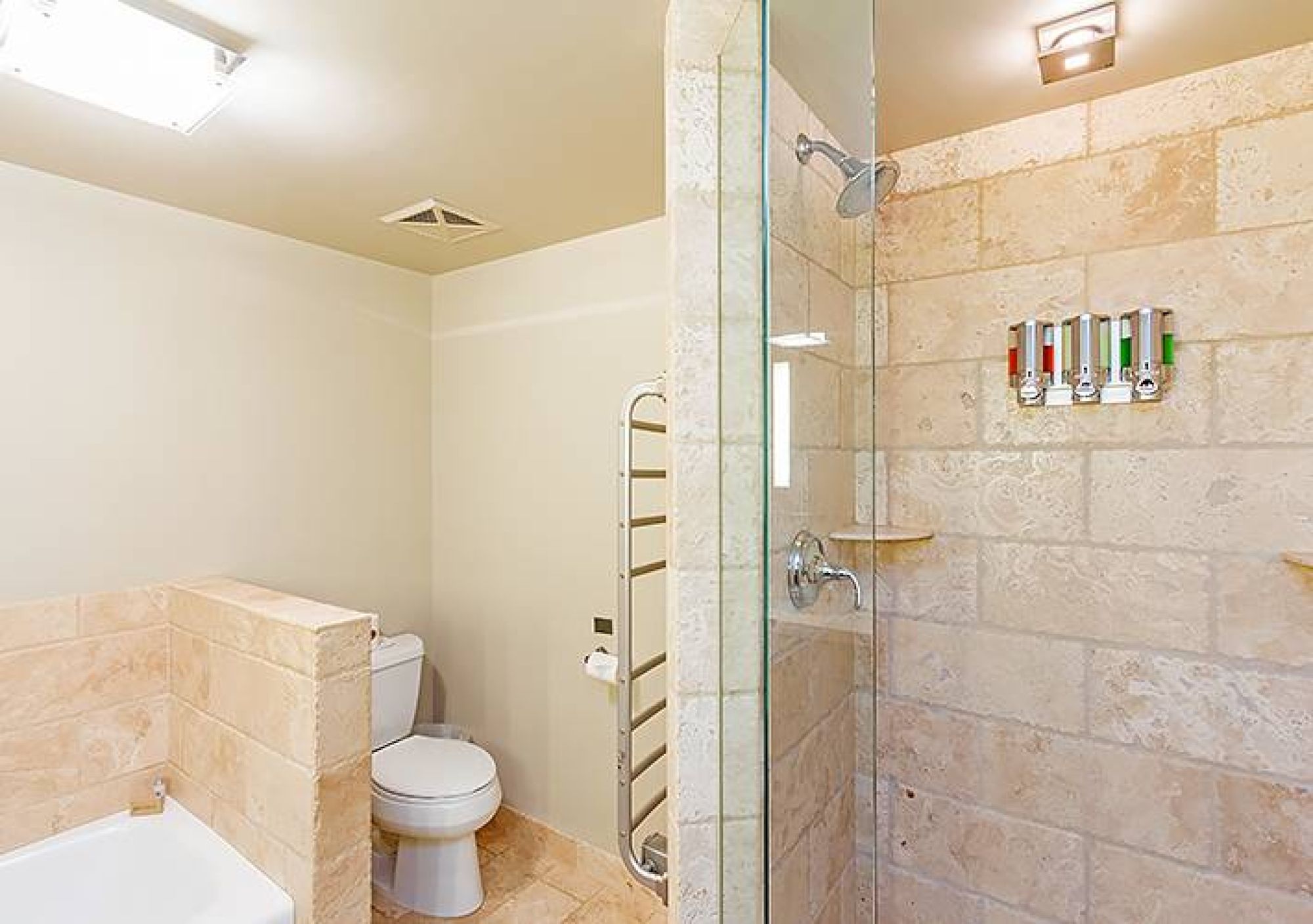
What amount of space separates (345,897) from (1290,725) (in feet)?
7.31

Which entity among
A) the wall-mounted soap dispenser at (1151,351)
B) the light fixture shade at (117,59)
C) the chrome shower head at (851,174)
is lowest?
the wall-mounted soap dispenser at (1151,351)

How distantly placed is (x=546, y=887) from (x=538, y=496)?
142cm

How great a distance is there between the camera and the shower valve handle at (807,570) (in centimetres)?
106

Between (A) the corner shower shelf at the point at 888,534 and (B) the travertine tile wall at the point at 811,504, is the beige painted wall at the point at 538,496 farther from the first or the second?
(B) the travertine tile wall at the point at 811,504

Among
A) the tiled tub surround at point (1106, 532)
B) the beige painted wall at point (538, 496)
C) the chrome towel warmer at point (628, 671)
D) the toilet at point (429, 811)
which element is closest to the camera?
the tiled tub surround at point (1106, 532)

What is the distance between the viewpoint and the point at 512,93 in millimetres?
1512

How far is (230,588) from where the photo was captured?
212 cm

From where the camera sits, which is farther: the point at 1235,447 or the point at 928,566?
the point at 928,566

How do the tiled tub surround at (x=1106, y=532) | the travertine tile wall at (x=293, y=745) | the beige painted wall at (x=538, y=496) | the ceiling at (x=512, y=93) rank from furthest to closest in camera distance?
the beige painted wall at (x=538, y=496) < the travertine tile wall at (x=293, y=745) < the tiled tub surround at (x=1106, y=532) < the ceiling at (x=512, y=93)

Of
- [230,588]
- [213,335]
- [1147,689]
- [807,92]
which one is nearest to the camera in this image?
[807,92]

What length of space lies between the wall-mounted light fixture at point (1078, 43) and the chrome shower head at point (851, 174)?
0.44 metres

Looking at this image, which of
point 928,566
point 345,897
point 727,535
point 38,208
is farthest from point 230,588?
point 928,566

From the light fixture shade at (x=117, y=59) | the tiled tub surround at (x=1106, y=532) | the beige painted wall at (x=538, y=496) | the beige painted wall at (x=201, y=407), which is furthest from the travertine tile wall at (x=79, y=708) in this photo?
the tiled tub surround at (x=1106, y=532)

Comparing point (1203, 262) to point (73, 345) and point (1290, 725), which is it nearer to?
point (1290, 725)
